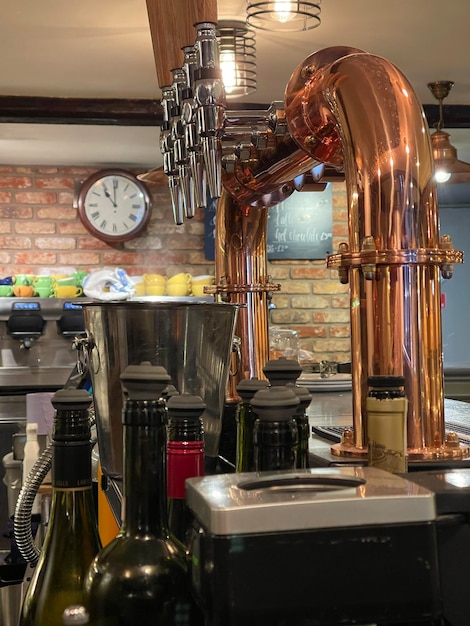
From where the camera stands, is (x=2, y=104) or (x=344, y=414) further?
(x=2, y=104)

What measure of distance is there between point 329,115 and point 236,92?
2980 millimetres

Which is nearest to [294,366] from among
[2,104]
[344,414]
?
[344,414]

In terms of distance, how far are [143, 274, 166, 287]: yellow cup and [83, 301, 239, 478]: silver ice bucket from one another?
4.52 meters

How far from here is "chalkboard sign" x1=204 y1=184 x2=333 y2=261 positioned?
5.70 meters

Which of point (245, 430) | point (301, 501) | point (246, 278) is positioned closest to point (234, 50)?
point (246, 278)

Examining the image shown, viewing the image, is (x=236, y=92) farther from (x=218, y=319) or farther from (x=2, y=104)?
(x=218, y=319)

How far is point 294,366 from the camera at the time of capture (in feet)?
2.15

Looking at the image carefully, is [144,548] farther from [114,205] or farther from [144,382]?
[114,205]

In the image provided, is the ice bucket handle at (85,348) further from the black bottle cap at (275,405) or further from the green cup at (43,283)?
the green cup at (43,283)

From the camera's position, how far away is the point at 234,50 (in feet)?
11.3

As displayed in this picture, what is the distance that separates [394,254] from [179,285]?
15.4 ft

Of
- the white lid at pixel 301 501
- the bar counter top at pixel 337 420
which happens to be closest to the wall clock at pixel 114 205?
the bar counter top at pixel 337 420

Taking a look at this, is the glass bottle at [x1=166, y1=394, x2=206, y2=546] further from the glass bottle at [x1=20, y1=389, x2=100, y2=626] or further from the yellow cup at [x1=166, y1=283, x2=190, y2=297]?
the yellow cup at [x1=166, y1=283, x2=190, y2=297]

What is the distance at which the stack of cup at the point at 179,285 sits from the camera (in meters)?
5.45
